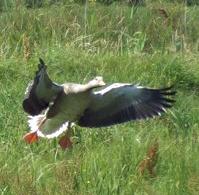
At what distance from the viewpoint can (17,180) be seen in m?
4.23

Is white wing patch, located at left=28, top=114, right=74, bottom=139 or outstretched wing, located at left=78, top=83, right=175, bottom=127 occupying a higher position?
outstretched wing, located at left=78, top=83, right=175, bottom=127

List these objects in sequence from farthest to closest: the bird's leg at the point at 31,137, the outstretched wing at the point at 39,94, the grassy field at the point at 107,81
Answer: the bird's leg at the point at 31,137, the outstretched wing at the point at 39,94, the grassy field at the point at 107,81

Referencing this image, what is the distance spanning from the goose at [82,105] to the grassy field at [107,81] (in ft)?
0.46

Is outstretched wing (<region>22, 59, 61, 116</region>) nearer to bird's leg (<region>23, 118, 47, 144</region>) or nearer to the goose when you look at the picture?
the goose

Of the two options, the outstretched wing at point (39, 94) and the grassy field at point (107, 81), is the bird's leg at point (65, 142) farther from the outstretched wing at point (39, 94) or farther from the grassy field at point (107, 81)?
the outstretched wing at point (39, 94)

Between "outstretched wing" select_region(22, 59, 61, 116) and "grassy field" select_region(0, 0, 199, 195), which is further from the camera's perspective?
"outstretched wing" select_region(22, 59, 61, 116)

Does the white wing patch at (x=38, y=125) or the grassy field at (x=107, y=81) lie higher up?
the white wing patch at (x=38, y=125)

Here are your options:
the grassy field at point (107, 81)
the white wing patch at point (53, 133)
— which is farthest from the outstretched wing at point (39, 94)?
the grassy field at point (107, 81)

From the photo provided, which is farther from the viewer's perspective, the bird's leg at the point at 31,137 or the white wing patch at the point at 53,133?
the white wing patch at the point at 53,133

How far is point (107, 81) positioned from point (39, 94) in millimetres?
1751

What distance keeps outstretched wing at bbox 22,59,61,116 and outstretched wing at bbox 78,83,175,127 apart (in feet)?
0.86

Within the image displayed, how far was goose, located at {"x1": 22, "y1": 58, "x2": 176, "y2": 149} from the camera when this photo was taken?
4809 millimetres

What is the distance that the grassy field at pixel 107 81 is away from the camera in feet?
14.6

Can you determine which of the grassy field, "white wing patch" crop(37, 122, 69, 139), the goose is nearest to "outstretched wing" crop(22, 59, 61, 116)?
the goose
